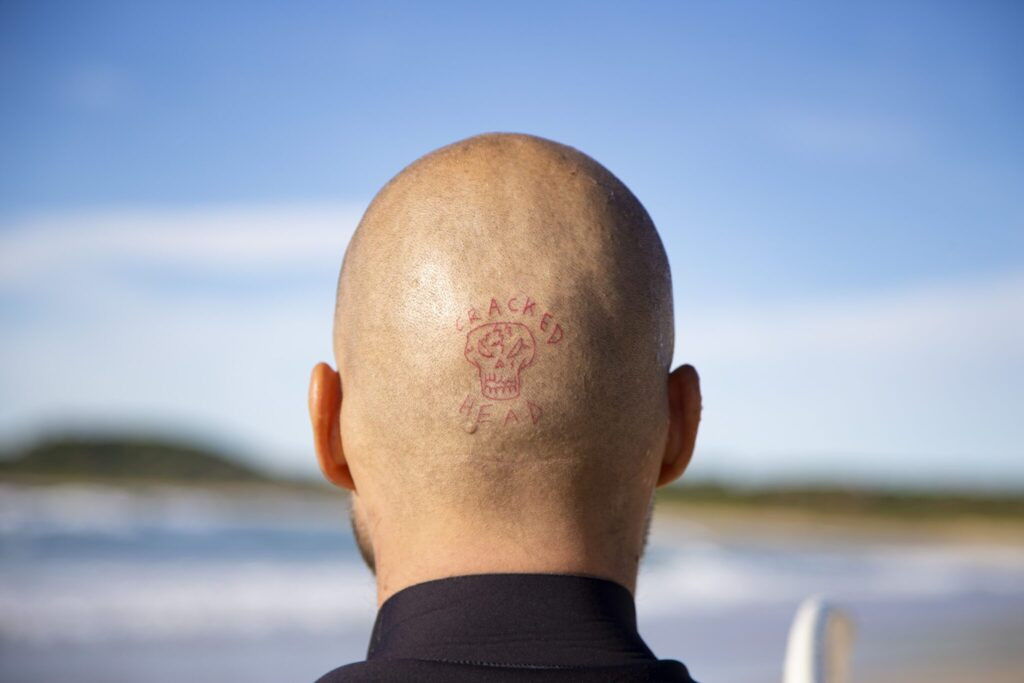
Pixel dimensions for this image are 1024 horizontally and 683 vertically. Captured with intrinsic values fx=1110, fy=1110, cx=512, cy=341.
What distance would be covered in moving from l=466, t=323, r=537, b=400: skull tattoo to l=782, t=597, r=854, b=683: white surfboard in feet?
1.61

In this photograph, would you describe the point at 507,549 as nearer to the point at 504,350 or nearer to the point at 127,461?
the point at 504,350

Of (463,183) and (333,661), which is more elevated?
(333,661)

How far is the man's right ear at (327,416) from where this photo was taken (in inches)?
53.5

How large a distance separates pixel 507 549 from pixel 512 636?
Result: 10 cm

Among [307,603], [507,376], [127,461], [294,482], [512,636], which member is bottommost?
[512,636]

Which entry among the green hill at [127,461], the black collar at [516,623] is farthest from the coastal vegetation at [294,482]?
the black collar at [516,623]

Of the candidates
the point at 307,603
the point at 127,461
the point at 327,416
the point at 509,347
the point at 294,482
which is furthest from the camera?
the point at 294,482

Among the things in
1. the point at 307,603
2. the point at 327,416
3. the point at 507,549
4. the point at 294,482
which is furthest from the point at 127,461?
the point at 507,549

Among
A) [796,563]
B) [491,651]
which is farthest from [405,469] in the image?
[796,563]

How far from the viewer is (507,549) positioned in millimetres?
1191

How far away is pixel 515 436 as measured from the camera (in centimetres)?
123

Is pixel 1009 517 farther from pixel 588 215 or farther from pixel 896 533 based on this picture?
pixel 588 215

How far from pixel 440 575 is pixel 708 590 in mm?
13601

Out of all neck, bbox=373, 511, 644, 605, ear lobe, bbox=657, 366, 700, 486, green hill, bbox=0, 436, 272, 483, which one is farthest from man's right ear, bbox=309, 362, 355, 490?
green hill, bbox=0, 436, 272, 483
